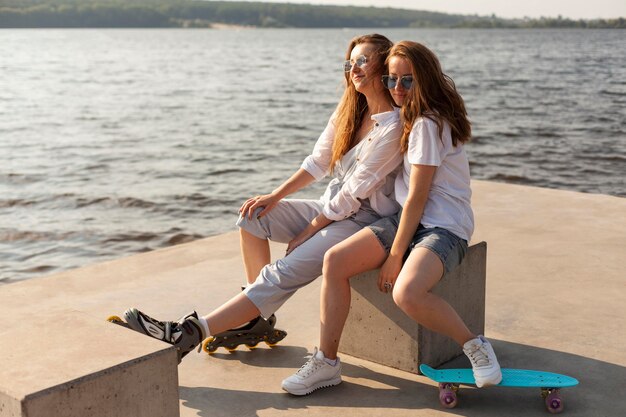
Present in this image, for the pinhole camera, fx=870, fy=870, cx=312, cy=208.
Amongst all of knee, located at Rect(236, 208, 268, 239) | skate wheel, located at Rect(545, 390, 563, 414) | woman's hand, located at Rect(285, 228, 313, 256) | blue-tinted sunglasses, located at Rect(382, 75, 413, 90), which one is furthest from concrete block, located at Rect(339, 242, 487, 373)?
blue-tinted sunglasses, located at Rect(382, 75, 413, 90)

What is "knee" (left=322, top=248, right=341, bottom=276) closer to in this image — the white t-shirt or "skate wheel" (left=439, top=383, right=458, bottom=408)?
the white t-shirt

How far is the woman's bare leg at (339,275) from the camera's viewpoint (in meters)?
3.78

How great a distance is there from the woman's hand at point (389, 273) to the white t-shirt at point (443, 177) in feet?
0.70

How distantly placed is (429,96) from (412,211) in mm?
510

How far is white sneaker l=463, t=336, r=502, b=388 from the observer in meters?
3.56

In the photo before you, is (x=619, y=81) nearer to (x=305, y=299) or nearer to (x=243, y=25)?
(x=305, y=299)

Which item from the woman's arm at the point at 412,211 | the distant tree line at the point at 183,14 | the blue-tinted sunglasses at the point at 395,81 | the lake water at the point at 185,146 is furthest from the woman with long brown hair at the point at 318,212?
the distant tree line at the point at 183,14

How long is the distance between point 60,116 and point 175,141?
7431mm

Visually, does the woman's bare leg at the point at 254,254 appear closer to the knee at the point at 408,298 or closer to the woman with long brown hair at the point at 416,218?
the woman with long brown hair at the point at 416,218

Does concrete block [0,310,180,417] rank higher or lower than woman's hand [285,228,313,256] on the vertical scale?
lower

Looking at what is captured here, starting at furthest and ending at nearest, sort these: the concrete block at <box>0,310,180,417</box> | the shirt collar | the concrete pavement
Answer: the shirt collar < the concrete pavement < the concrete block at <box>0,310,180,417</box>

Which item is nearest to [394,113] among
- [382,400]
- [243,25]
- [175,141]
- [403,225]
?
[403,225]

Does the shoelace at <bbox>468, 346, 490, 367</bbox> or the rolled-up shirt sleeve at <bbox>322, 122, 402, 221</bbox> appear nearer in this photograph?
the shoelace at <bbox>468, 346, 490, 367</bbox>

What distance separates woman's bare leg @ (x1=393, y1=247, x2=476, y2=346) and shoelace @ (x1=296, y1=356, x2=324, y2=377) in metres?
0.46
